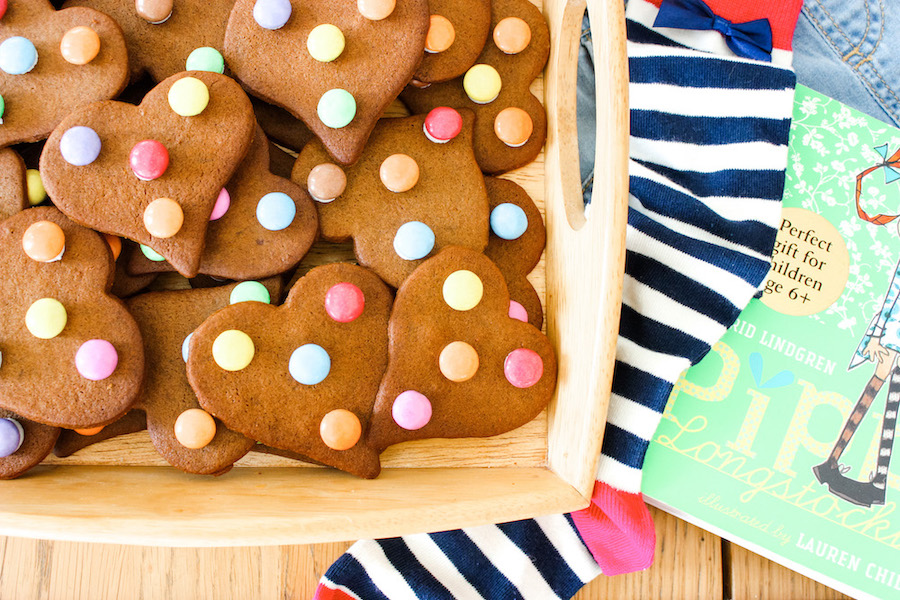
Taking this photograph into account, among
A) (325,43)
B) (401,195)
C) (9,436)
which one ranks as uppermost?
(325,43)

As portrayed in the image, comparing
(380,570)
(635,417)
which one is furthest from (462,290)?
(380,570)

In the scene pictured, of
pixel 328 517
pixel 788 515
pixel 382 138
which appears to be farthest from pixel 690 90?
pixel 328 517

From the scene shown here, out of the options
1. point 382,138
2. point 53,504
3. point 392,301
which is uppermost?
point 382,138

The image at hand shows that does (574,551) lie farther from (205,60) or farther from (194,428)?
(205,60)

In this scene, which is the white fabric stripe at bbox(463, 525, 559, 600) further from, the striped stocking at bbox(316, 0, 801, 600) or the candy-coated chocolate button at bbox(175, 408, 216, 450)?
the candy-coated chocolate button at bbox(175, 408, 216, 450)

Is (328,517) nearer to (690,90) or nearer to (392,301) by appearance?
(392,301)

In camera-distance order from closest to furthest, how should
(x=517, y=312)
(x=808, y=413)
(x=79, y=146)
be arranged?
(x=79, y=146), (x=517, y=312), (x=808, y=413)
